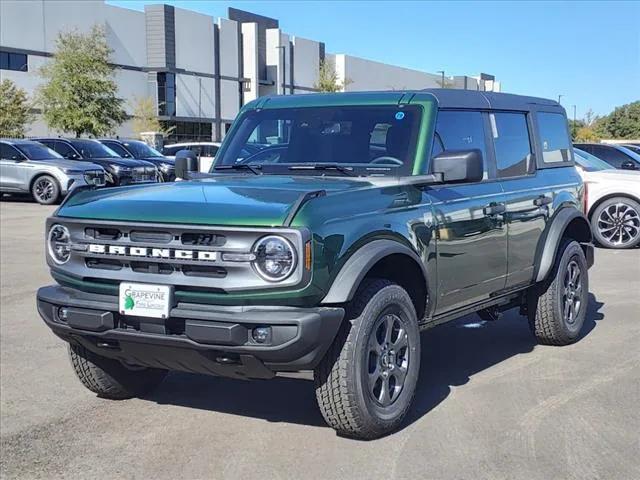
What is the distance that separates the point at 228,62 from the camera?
6650 cm

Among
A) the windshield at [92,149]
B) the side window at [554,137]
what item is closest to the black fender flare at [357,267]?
the side window at [554,137]

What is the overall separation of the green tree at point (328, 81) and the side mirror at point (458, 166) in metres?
56.7

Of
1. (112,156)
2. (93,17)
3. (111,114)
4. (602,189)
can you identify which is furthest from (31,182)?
(93,17)

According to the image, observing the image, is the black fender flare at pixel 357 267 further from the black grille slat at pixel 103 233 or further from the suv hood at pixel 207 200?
the black grille slat at pixel 103 233

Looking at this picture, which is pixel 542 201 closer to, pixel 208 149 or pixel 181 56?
pixel 208 149

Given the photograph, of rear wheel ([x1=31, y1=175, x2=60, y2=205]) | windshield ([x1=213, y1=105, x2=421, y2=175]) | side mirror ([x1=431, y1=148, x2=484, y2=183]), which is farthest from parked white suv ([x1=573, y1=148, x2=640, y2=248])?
rear wheel ([x1=31, y1=175, x2=60, y2=205])

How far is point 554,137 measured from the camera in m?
6.84

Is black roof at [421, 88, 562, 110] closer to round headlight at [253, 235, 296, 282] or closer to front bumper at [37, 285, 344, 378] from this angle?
round headlight at [253, 235, 296, 282]

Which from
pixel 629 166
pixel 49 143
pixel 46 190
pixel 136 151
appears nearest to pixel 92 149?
pixel 49 143

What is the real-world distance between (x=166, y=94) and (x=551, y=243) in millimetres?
57191

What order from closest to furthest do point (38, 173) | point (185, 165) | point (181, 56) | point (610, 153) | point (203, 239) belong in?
1. point (203, 239)
2. point (185, 165)
3. point (610, 153)
4. point (38, 173)
5. point (181, 56)

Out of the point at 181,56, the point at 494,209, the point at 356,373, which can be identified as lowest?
the point at 356,373

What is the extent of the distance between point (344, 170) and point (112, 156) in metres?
18.6

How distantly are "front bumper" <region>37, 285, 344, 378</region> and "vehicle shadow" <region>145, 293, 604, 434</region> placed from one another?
0.37 metres
